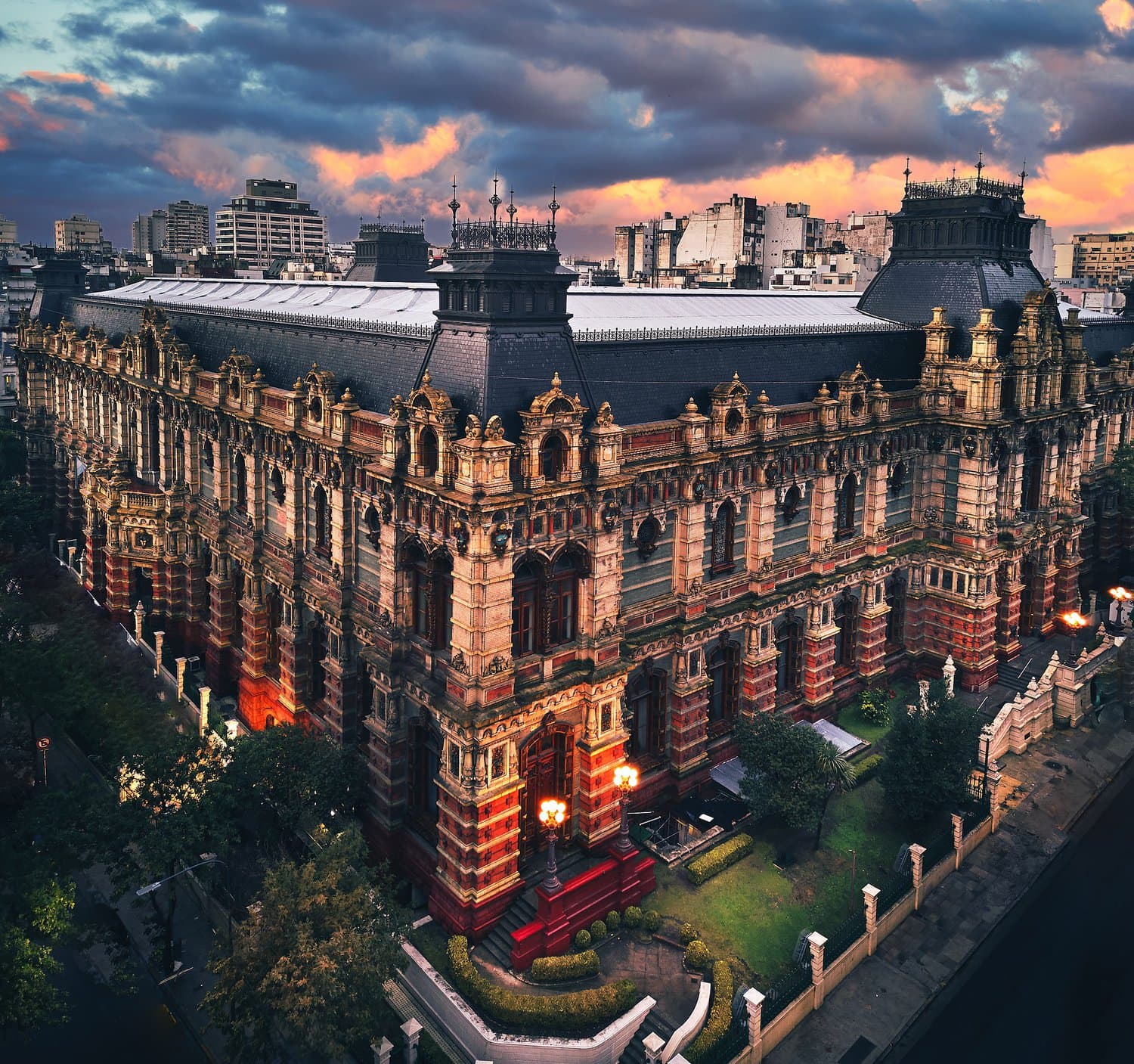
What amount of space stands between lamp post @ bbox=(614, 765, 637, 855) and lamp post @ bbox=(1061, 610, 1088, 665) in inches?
1297

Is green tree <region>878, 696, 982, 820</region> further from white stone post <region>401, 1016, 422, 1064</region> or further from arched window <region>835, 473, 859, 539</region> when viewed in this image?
white stone post <region>401, 1016, 422, 1064</region>

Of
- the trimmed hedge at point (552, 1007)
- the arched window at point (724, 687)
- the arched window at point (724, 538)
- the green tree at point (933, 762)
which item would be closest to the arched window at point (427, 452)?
the arched window at point (724, 538)

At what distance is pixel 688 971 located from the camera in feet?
115

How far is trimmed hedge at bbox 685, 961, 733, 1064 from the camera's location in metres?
31.3

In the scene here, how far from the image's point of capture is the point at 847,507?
5050 centimetres

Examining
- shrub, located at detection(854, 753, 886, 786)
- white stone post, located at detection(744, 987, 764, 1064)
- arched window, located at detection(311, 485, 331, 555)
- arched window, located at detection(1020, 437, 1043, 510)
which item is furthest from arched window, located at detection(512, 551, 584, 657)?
arched window, located at detection(1020, 437, 1043, 510)

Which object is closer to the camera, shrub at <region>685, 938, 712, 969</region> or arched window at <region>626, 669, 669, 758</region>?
shrub at <region>685, 938, 712, 969</region>

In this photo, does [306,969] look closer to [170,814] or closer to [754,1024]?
[170,814]

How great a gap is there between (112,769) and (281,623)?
32.4 feet

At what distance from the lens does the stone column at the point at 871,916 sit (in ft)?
119

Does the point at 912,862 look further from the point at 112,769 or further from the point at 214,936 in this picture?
the point at 112,769

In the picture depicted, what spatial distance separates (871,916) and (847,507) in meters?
21.3

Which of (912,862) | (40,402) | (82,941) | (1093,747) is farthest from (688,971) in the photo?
(40,402)

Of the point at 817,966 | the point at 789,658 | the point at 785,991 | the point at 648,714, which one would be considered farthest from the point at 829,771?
the point at 785,991
